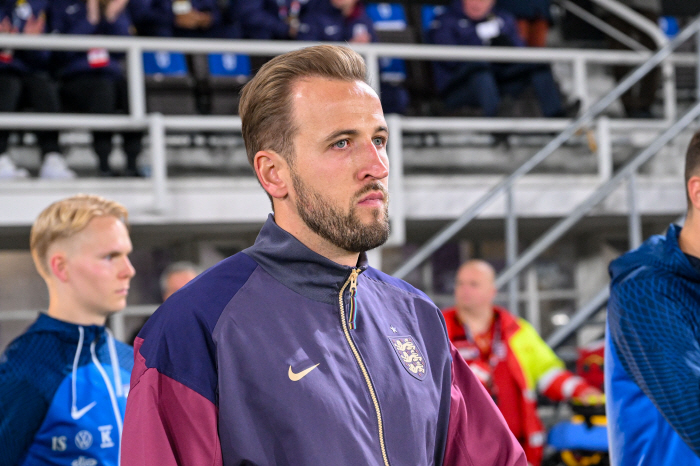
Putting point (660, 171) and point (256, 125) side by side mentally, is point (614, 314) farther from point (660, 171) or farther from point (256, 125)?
point (660, 171)

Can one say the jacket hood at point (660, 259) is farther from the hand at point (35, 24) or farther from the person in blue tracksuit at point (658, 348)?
the hand at point (35, 24)

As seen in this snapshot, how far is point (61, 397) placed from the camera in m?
2.35

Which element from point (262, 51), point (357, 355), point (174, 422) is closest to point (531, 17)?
point (262, 51)

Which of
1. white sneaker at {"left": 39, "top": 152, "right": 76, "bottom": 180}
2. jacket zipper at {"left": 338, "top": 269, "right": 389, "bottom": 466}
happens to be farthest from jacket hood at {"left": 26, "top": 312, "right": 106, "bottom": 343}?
white sneaker at {"left": 39, "top": 152, "right": 76, "bottom": 180}

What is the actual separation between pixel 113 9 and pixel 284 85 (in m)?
4.99

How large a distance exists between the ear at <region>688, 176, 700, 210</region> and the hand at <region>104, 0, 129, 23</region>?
16.1 ft

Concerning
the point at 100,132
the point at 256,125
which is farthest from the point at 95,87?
the point at 256,125

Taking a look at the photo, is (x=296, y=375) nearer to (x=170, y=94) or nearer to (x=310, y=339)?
(x=310, y=339)

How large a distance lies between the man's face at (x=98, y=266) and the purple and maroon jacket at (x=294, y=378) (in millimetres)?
1205

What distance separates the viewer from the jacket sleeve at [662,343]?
1.75m

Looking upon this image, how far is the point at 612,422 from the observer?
2027mm

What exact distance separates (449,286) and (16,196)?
4220mm

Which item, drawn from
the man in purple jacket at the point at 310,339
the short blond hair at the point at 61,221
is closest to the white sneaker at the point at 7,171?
the short blond hair at the point at 61,221

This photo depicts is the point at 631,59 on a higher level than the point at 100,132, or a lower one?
higher
